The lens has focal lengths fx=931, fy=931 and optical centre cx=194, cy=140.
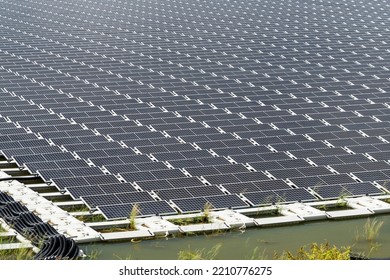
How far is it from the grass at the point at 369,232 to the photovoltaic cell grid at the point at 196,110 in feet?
6.53

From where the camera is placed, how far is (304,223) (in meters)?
22.6

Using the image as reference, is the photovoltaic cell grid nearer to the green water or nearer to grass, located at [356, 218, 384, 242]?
the green water

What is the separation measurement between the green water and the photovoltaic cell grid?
136cm

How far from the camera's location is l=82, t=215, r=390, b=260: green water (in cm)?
2012

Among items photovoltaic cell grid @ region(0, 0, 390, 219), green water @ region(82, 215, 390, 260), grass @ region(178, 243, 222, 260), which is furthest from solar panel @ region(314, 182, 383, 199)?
grass @ region(178, 243, 222, 260)

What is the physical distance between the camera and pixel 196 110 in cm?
3216

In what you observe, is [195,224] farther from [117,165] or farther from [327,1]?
[327,1]

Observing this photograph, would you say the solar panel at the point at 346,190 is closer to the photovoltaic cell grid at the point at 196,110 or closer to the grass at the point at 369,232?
the photovoltaic cell grid at the point at 196,110

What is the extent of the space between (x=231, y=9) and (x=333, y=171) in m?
42.6

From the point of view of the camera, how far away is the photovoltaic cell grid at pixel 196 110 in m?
24.2

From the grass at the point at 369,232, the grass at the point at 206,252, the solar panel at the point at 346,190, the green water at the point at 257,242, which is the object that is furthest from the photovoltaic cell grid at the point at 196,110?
the grass at the point at 206,252

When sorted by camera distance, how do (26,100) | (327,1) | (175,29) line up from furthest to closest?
(327,1)
(175,29)
(26,100)
